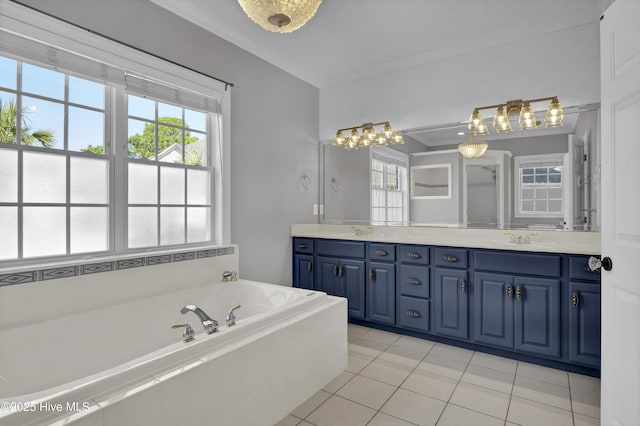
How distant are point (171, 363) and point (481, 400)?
5.75 feet

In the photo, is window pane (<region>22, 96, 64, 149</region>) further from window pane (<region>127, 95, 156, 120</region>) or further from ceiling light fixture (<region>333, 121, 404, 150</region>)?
ceiling light fixture (<region>333, 121, 404, 150</region>)

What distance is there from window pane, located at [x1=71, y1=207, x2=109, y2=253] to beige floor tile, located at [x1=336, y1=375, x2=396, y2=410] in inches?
70.3

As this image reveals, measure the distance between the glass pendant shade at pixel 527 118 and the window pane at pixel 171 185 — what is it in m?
2.76

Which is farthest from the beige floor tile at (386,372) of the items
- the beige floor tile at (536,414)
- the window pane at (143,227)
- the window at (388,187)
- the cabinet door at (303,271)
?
the window pane at (143,227)

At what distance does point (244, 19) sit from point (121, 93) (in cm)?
110

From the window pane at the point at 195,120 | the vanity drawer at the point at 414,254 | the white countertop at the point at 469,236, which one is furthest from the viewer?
the vanity drawer at the point at 414,254

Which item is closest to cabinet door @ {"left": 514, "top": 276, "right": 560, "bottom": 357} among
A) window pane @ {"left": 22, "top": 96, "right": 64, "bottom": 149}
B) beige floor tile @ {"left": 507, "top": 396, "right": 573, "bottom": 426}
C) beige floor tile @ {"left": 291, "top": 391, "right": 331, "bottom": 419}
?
beige floor tile @ {"left": 507, "top": 396, "right": 573, "bottom": 426}

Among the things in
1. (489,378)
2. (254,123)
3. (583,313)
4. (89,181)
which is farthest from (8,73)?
(583,313)

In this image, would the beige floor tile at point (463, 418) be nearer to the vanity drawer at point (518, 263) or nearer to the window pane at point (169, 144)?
the vanity drawer at point (518, 263)

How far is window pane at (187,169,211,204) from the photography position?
110 inches

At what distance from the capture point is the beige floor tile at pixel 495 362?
2471mm

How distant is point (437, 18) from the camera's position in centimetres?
269

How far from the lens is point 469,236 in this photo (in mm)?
3146

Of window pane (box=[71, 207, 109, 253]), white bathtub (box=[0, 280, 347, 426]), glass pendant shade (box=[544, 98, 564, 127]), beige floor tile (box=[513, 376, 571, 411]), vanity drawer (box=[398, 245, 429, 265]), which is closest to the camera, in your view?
white bathtub (box=[0, 280, 347, 426])
